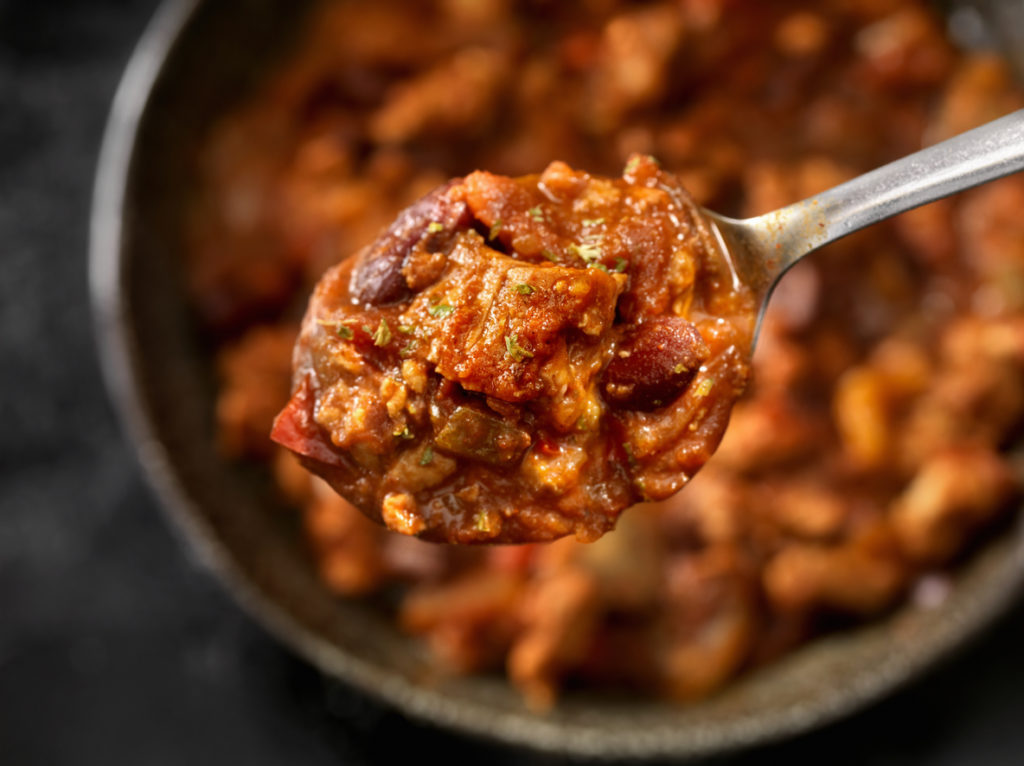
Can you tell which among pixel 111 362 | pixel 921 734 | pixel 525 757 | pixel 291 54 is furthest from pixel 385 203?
pixel 921 734

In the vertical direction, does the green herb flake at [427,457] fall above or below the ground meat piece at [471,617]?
above

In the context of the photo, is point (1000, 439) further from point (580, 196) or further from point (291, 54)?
point (291, 54)

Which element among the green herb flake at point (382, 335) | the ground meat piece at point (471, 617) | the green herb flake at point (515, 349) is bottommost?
the ground meat piece at point (471, 617)

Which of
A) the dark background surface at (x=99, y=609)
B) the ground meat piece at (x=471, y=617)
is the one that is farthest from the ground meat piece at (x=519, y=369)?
the dark background surface at (x=99, y=609)

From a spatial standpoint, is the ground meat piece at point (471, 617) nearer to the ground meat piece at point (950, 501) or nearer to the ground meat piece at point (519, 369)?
the ground meat piece at point (950, 501)

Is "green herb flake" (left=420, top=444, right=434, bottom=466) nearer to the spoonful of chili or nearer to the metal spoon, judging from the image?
the spoonful of chili
